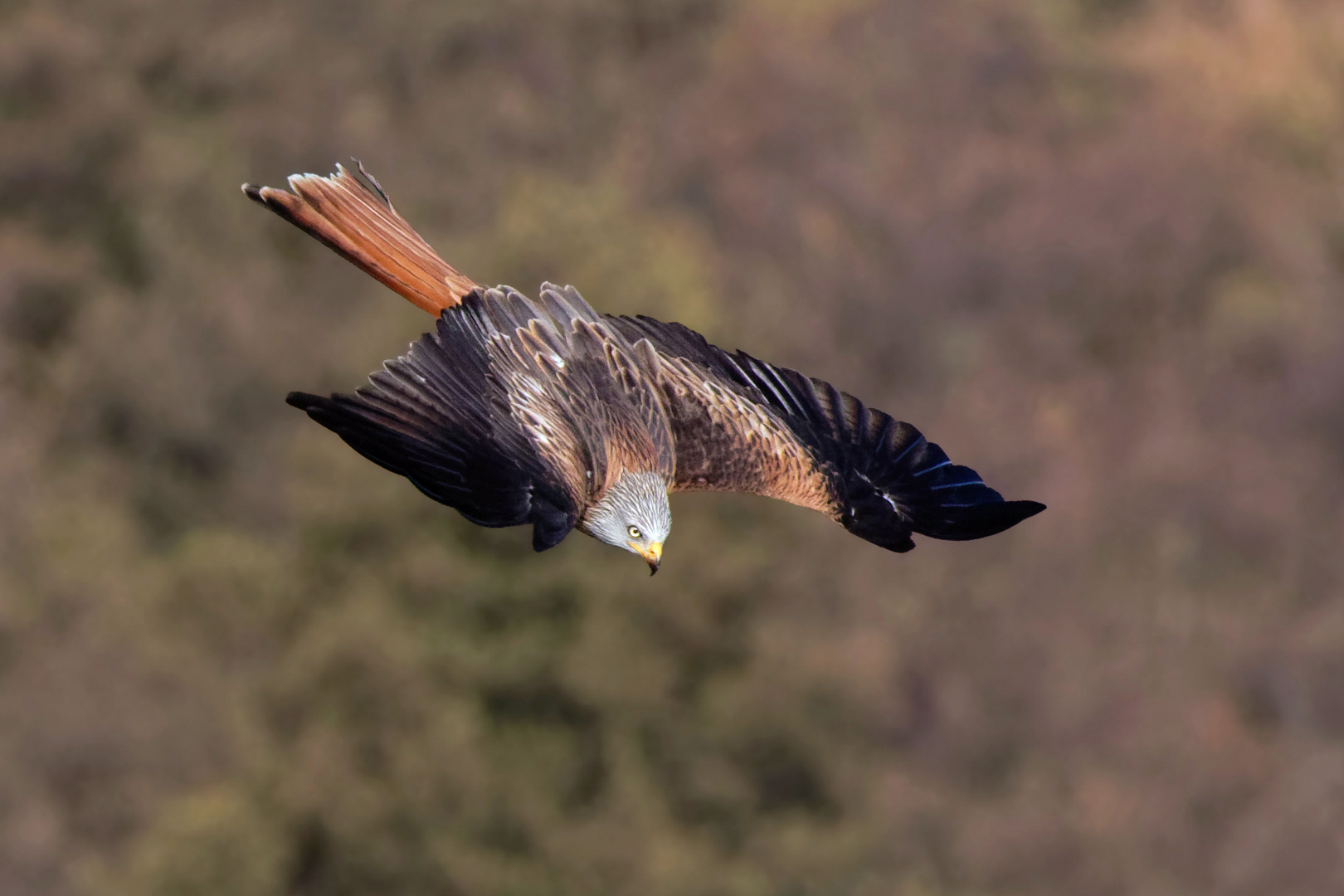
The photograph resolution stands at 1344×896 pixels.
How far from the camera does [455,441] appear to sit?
9.90 meters

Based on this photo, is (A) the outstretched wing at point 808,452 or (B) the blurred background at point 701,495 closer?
(A) the outstretched wing at point 808,452

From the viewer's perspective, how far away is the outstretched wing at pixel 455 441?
Result: 9.67 metres

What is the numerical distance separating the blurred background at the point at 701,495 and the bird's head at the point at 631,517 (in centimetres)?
2428

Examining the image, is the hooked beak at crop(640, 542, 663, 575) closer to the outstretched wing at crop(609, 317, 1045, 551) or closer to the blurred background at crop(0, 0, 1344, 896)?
the outstretched wing at crop(609, 317, 1045, 551)

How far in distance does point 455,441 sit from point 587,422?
2.96 feet

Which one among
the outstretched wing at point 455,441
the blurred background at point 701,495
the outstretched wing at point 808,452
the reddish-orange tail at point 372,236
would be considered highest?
the blurred background at point 701,495

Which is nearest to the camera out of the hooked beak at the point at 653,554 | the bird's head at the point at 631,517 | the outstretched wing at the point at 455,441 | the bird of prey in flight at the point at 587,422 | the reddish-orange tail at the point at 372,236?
the outstretched wing at the point at 455,441

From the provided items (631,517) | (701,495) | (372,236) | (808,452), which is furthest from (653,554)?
(701,495)

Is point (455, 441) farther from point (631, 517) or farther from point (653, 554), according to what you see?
point (653, 554)

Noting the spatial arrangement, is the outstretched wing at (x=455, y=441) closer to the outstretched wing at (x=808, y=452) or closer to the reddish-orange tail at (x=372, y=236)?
the reddish-orange tail at (x=372, y=236)

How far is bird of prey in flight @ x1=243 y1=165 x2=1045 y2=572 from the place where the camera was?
9828mm

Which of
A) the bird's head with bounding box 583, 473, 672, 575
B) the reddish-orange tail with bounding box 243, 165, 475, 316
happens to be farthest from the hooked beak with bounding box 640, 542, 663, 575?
the reddish-orange tail with bounding box 243, 165, 475, 316

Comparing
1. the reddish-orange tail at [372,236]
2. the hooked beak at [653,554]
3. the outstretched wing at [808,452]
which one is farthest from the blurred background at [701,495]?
the hooked beak at [653,554]

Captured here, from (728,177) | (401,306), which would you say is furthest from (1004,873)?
(728,177)
